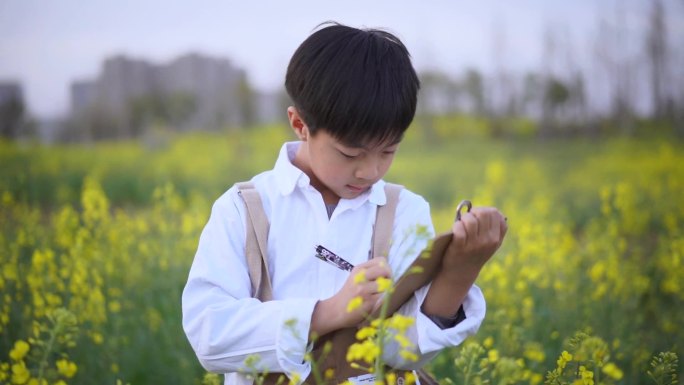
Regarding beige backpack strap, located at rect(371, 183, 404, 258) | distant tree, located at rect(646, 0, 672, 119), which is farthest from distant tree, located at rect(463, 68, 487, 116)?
beige backpack strap, located at rect(371, 183, 404, 258)

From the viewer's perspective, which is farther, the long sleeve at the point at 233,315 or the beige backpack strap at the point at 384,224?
the beige backpack strap at the point at 384,224

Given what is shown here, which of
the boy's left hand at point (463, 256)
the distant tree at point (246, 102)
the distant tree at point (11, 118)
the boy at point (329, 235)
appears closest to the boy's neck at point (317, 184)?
the boy at point (329, 235)

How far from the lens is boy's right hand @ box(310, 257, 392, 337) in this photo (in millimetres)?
1380

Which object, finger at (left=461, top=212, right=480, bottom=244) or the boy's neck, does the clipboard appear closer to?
finger at (left=461, top=212, right=480, bottom=244)

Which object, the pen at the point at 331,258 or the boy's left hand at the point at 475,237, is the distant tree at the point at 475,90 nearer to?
the pen at the point at 331,258

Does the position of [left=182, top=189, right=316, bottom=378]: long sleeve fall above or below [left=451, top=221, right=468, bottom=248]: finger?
below

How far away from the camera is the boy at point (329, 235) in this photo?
1480mm

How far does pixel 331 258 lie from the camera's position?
1630 mm

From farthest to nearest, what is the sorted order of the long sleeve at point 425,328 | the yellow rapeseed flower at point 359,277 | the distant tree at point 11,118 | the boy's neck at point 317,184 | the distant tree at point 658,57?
the distant tree at point 658,57 < the distant tree at point 11,118 < the boy's neck at point 317,184 < the long sleeve at point 425,328 < the yellow rapeseed flower at point 359,277

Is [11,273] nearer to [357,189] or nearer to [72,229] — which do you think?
[72,229]

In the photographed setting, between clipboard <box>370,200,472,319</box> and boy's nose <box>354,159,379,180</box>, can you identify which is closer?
clipboard <box>370,200,472,319</box>

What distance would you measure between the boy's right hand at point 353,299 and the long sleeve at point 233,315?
3cm

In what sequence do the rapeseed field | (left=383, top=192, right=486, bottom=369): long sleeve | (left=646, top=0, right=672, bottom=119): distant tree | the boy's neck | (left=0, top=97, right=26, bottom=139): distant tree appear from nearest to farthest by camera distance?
1. (left=383, top=192, right=486, bottom=369): long sleeve
2. the boy's neck
3. the rapeseed field
4. (left=0, top=97, right=26, bottom=139): distant tree
5. (left=646, top=0, right=672, bottom=119): distant tree

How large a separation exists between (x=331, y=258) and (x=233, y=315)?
0.87 feet
